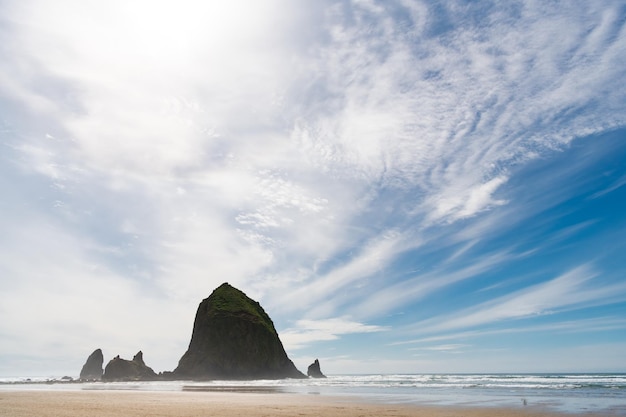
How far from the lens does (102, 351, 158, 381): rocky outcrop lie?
10070cm

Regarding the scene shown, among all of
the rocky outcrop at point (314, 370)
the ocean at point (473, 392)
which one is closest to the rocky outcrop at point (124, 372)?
the ocean at point (473, 392)

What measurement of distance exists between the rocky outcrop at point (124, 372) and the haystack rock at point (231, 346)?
10767mm

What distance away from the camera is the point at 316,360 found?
13288cm

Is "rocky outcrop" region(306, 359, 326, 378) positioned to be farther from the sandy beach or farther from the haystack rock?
the sandy beach

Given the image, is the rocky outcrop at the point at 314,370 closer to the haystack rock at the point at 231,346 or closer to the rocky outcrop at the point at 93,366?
the haystack rock at the point at 231,346

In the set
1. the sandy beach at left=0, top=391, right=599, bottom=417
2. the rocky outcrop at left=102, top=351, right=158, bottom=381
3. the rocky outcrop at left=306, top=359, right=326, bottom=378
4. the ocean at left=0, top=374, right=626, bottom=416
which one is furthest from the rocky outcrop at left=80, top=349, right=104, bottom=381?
the sandy beach at left=0, top=391, right=599, bottom=417

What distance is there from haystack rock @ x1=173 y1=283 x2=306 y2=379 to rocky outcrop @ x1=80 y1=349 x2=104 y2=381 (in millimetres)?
75239

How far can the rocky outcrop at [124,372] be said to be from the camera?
100700 mm

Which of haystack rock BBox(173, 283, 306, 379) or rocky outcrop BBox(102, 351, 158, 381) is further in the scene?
haystack rock BBox(173, 283, 306, 379)

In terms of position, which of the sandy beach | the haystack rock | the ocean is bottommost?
the ocean

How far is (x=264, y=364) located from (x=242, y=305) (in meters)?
19.6

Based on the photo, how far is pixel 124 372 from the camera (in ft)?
338

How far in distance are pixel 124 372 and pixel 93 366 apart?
73870 mm

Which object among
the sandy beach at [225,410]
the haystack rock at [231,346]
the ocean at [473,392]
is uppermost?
the haystack rock at [231,346]
